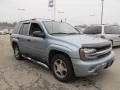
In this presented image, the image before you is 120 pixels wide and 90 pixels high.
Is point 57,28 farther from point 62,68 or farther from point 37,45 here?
point 62,68

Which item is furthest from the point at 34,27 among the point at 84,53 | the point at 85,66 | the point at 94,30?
the point at 94,30

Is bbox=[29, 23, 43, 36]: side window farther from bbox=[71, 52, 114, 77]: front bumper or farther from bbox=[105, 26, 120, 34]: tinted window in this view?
bbox=[105, 26, 120, 34]: tinted window

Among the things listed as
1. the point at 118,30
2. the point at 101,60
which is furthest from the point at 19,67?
the point at 118,30

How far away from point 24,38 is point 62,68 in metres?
2.38

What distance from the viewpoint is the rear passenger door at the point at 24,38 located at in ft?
21.0

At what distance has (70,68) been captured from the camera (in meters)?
4.48

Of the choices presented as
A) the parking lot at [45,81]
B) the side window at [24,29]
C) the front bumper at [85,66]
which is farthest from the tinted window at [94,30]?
the front bumper at [85,66]

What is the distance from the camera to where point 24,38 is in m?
6.50

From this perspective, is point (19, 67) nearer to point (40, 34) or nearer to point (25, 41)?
point (25, 41)

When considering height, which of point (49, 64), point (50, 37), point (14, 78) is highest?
point (50, 37)

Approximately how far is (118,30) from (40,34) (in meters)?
7.12

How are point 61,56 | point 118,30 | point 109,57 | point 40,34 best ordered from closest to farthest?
point 61,56 < point 109,57 < point 40,34 < point 118,30

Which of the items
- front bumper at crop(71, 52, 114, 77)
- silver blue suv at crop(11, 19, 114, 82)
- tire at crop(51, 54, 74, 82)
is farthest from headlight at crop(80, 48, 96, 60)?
tire at crop(51, 54, 74, 82)

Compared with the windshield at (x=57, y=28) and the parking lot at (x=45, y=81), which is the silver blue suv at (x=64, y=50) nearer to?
the windshield at (x=57, y=28)
